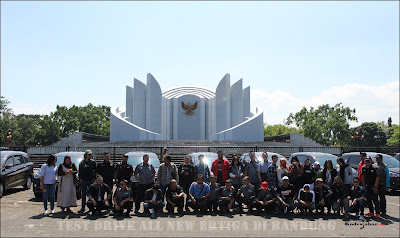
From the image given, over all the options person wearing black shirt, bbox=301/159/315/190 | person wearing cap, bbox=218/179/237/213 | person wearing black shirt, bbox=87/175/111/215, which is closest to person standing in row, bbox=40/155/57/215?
person wearing black shirt, bbox=87/175/111/215

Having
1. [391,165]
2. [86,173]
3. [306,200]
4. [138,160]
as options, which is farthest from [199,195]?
[391,165]

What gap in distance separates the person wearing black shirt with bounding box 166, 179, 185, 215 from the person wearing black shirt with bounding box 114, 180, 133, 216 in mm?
946

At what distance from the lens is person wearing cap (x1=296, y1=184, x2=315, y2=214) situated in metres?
8.52

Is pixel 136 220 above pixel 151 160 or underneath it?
underneath

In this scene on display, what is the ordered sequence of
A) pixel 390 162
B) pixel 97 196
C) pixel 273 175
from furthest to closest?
pixel 390 162 → pixel 273 175 → pixel 97 196

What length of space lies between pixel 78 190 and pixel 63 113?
190 ft

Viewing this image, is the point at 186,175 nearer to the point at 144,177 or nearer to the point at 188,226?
the point at 144,177

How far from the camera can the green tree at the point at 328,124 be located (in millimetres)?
60875

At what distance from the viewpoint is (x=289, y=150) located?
24.1 metres

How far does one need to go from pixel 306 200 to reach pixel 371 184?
1840 millimetres

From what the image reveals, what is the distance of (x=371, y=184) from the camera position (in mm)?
8867

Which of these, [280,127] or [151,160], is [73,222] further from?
[280,127]

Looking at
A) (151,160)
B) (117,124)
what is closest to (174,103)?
(117,124)

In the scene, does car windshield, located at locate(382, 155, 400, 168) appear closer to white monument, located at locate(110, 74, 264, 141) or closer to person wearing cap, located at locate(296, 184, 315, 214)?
person wearing cap, located at locate(296, 184, 315, 214)
